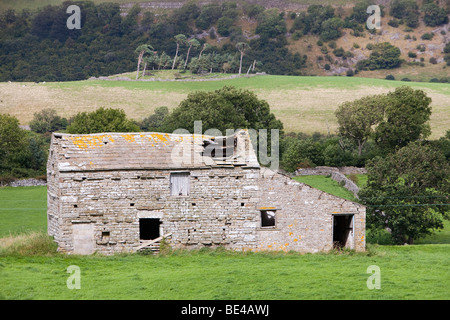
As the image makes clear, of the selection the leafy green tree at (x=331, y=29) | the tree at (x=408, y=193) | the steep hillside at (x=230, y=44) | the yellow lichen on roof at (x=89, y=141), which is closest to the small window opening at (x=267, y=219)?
the yellow lichen on roof at (x=89, y=141)

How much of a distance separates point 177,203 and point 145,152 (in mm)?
2719

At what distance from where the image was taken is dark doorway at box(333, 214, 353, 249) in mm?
29766

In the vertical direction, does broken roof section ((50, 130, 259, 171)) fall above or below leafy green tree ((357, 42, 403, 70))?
below

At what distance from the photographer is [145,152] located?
95.9ft

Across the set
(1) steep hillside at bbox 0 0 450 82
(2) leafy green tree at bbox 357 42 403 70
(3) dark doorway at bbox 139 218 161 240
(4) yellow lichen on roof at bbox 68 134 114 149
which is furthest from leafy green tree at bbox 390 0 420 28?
(4) yellow lichen on roof at bbox 68 134 114 149

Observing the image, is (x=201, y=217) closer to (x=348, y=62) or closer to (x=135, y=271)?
(x=135, y=271)

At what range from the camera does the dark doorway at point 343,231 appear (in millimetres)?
29766

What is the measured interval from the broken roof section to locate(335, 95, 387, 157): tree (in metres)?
41.5

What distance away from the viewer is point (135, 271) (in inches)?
990

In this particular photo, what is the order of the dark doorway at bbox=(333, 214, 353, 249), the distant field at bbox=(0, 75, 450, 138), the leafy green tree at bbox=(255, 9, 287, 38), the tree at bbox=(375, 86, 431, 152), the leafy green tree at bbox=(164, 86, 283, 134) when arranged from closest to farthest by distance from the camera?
the dark doorway at bbox=(333, 214, 353, 249) < the tree at bbox=(375, 86, 431, 152) < the leafy green tree at bbox=(164, 86, 283, 134) < the distant field at bbox=(0, 75, 450, 138) < the leafy green tree at bbox=(255, 9, 287, 38)

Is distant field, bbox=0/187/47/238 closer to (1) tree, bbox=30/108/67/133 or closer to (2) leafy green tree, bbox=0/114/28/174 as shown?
(2) leafy green tree, bbox=0/114/28/174

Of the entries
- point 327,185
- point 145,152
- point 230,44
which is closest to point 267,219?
point 145,152

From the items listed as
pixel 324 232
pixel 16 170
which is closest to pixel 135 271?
pixel 324 232
